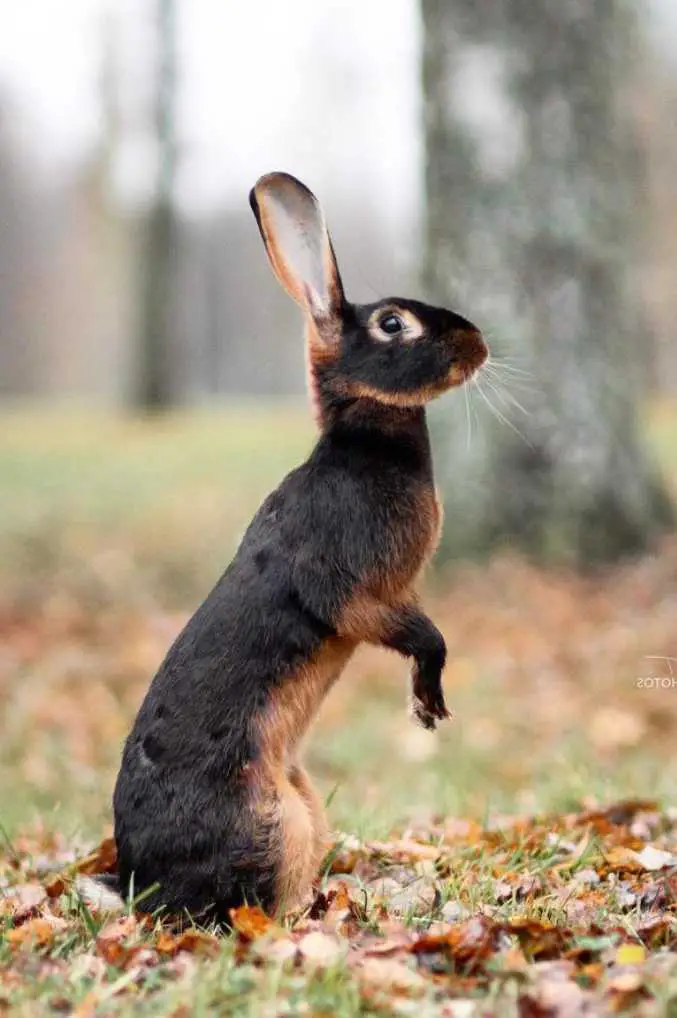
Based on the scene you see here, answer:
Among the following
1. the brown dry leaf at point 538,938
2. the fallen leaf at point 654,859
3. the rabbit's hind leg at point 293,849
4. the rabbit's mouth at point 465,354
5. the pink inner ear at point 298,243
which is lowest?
the fallen leaf at point 654,859

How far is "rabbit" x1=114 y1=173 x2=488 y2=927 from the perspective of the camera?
11.3 feet

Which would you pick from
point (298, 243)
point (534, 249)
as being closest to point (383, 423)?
point (298, 243)

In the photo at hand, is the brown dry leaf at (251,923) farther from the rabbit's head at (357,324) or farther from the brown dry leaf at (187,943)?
the rabbit's head at (357,324)

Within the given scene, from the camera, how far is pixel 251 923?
3.31 m

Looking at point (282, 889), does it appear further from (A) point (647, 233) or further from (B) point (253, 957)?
(A) point (647, 233)

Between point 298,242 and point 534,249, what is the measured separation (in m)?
6.08

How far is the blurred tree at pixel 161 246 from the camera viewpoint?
2025 centimetres

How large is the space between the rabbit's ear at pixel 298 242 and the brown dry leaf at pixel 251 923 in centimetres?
161

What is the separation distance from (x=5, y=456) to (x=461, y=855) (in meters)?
13.4

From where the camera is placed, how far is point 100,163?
29.9 meters

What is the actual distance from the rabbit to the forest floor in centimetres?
20

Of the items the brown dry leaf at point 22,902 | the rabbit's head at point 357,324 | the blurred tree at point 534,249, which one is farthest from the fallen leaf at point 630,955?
the blurred tree at point 534,249

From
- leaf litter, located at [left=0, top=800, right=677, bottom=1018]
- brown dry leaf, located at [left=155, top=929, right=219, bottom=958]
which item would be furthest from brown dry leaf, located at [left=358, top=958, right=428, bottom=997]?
brown dry leaf, located at [left=155, top=929, right=219, bottom=958]

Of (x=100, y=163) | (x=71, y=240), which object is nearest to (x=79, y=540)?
(x=100, y=163)
